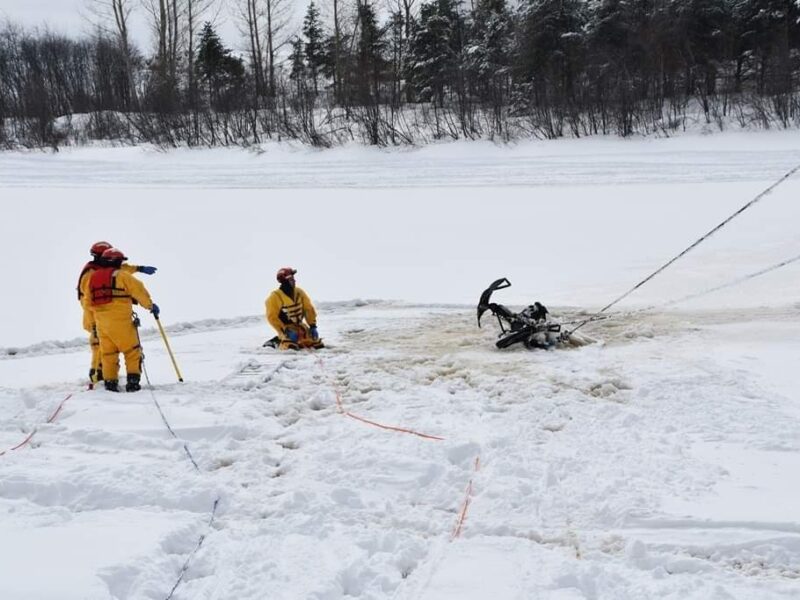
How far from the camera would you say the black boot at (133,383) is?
6.35m

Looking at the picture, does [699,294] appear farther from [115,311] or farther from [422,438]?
[115,311]

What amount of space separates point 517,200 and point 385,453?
1289 centimetres

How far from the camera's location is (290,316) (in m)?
7.84

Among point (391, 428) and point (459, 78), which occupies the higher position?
point (459, 78)

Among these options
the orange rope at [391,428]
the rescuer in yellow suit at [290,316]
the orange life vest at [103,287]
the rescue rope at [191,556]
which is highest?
the orange life vest at [103,287]

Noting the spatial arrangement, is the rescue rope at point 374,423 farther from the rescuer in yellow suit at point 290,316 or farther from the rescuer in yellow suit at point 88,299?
the rescuer in yellow suit at point 88,299

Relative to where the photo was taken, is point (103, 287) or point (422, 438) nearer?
point (422, 438)

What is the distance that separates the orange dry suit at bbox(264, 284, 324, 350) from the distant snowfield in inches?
11.4

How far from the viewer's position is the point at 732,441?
15.3 feet

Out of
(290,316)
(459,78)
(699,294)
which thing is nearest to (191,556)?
(290,316)

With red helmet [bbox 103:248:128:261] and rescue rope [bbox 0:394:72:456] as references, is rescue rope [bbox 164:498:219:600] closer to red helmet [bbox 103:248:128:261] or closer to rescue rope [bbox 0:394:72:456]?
rescue rope [bbox 0:394:72:456]

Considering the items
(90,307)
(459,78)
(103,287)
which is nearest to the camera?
(103,287)

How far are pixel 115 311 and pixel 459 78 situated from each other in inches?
858

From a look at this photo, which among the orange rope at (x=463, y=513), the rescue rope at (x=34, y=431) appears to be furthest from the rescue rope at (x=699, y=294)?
the rescue rope at (x=34, y=431)
